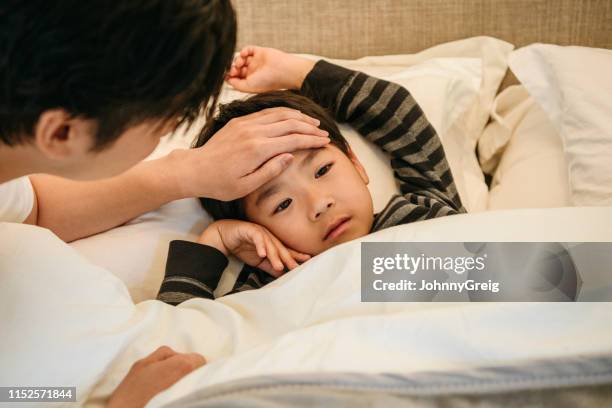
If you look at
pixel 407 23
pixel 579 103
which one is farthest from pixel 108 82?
pixel 407 23

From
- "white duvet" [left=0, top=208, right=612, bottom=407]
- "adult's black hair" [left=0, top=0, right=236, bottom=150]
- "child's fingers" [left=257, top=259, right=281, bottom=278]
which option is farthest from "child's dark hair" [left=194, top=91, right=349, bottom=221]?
"adult's black hair" [left=0, top=0, right=236, bottom=150]

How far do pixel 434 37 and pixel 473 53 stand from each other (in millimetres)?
110

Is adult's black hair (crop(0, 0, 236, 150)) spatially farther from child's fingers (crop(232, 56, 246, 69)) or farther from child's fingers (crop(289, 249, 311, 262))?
child's fingers (crop(232, 56, 246, 69))

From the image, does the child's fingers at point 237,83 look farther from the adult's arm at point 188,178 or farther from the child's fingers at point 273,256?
the child's fingers at point 273,256

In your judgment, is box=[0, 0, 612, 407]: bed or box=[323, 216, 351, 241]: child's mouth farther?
box=[323, 216, 351, 241]: child's mouth

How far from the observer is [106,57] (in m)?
0.59

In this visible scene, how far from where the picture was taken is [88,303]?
2.88 feet

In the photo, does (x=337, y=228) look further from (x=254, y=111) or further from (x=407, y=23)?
(x=407, y=23)

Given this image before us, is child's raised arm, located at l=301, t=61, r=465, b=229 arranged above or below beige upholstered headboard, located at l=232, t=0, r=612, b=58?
below

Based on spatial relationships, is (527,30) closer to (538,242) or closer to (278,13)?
(278,13)

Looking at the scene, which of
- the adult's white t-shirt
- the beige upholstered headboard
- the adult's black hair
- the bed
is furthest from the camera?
the beige upholstered headboard

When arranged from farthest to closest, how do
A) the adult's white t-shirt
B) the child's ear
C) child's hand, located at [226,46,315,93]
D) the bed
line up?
child's hand, located at [226,46,315,93]
the child's ear
the adult's white t-shirt
the bed

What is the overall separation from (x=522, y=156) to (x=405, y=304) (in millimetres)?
588

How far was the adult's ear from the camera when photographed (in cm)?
63
